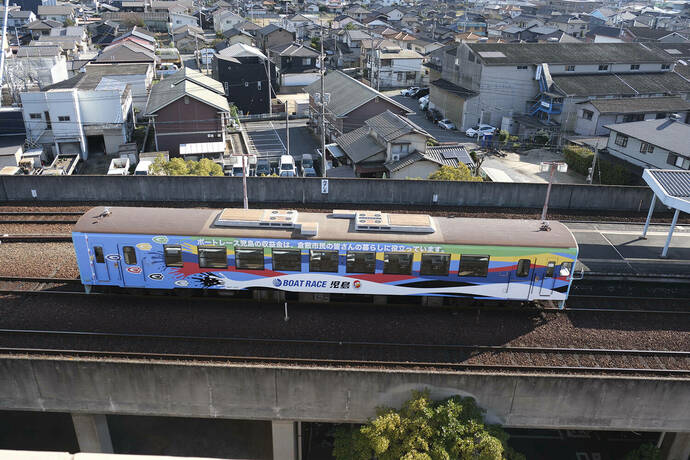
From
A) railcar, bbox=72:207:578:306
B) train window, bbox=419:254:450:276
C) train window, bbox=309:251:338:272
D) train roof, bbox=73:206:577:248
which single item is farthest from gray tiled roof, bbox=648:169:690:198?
train window, bbox=309:251:338:272

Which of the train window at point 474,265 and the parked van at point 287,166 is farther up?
the train window at point 474,265

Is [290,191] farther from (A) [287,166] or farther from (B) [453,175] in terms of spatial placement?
(A) [287,166]

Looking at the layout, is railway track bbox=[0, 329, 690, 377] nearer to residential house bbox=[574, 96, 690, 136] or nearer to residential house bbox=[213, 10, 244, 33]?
residential house bbox=[574, 96, 690, 136]

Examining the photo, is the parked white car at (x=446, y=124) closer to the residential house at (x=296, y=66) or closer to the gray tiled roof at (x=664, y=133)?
the gray tiled roof at (x=664, y=133)

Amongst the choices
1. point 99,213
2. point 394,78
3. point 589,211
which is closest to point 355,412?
point 99,213

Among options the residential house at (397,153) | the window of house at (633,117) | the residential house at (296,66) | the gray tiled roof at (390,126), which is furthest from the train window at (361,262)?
the residential house at (296,66)

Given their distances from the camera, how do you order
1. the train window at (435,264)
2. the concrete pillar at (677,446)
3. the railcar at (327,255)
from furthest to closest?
the train window at (435,264) < the railcar at (327,255) < the concrete pillar at (677,446)

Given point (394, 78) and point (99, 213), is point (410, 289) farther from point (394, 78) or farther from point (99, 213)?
point (394, 78)

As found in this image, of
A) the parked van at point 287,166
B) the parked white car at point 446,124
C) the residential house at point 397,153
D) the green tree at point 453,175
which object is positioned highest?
the green tree at point 453,175
